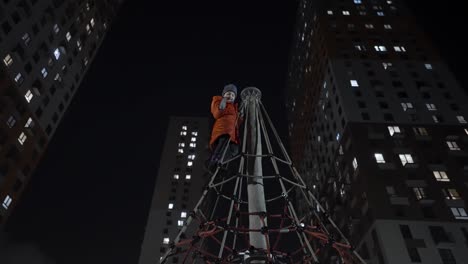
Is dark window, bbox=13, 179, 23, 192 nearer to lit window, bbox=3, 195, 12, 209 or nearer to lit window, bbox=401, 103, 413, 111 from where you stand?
lit window, bbox=3, 195, 12, 209

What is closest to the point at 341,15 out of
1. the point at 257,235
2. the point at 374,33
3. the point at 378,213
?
the point at 374,33

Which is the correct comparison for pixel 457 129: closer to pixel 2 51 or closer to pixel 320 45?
pixel 320 45

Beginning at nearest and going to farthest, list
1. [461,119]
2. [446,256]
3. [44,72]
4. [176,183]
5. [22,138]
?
[446,256], [22,138], [44,72], [461,119], [176,183]

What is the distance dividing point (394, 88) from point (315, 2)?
25.6 m

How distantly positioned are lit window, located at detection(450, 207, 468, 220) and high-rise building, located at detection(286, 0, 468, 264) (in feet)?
0.38

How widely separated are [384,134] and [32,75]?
130 feet

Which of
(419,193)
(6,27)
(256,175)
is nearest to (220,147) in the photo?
(256,175)

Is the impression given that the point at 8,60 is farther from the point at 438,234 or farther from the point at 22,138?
the point at 438,234

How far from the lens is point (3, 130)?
116ft

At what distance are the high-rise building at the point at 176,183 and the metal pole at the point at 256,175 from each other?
5569cm

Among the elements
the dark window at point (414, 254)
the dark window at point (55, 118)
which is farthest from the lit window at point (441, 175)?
the dark window at point (55, 118)

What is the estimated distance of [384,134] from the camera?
41.2 meters

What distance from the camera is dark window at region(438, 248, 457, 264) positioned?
30.9m

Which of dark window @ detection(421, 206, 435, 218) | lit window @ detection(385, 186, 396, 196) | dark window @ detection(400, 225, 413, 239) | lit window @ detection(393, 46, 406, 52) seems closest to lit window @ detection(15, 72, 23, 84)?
lit window @ detection(385, 186, 396, 196)
